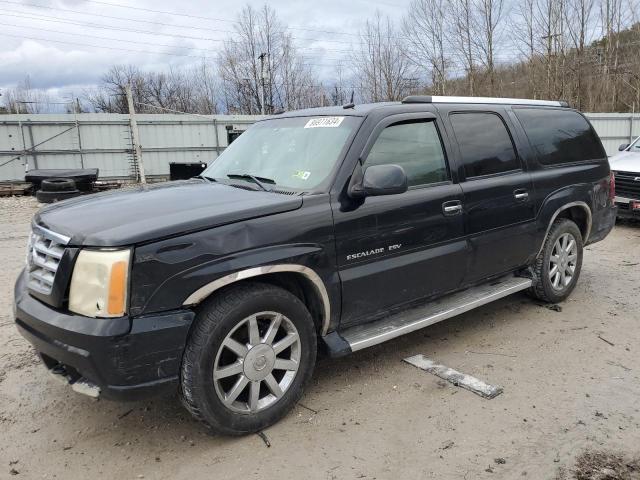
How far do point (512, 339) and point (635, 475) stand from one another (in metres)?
1.84

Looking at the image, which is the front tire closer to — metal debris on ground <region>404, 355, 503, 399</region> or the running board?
the running board

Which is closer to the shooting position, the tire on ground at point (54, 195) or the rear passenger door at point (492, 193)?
the rear passenger door at point (492, 193)

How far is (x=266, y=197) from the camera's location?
3.23 metres

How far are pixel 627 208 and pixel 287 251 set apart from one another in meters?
8.06

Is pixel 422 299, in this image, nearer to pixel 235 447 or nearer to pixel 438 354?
pixel 438 354

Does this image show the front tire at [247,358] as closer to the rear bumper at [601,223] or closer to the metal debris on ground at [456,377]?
the metal debris on ground at [456,377]

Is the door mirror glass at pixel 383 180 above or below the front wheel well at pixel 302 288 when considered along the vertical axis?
above

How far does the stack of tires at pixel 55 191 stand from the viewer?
13570mm

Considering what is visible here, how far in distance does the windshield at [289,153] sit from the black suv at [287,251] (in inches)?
0.7

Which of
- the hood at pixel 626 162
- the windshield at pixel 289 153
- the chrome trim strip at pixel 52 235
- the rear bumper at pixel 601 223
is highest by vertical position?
the windshield at pixel 289 153

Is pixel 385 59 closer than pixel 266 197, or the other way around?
pixel 266 197

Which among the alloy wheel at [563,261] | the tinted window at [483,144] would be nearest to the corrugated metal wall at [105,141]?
the alloy wheel at [563,261]

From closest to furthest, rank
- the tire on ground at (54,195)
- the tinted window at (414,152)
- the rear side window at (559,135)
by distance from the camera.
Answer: the tinted window at (414,152) < the rear side window at (559,135) < the tire on ground at (54,195)

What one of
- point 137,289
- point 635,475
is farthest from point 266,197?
point 635,475
